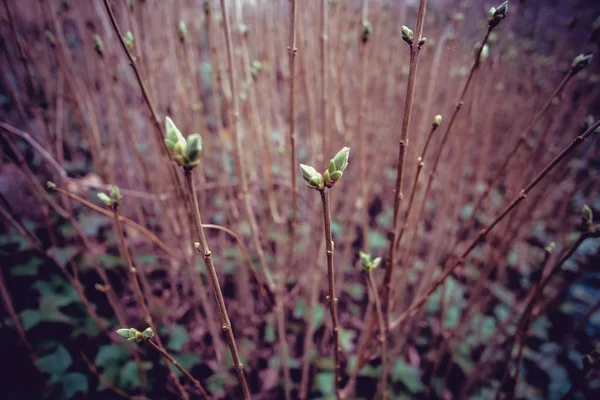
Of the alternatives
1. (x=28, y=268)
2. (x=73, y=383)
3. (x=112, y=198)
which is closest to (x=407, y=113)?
(x=112, y=198)

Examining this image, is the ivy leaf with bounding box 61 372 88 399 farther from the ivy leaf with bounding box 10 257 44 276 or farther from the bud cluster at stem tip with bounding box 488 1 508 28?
the bud cluster at stem tip with bounding box 488 1 508 28

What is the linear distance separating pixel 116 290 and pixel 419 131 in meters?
1.98

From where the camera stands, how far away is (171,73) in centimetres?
195

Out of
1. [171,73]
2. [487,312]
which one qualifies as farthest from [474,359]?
[171,73]

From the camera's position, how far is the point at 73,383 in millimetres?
1250

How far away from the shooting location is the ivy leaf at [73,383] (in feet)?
4.05

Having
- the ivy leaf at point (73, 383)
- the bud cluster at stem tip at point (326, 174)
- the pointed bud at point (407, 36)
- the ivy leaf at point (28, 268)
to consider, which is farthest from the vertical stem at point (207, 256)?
the ivy leaf at point (28, 268)

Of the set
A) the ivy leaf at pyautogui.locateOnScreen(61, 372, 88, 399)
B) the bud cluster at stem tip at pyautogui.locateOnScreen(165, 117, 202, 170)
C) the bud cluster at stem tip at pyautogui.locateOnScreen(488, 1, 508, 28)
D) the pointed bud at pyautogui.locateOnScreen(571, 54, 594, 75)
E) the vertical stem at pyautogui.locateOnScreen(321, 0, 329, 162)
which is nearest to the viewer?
the bud cluster at stem tip at pyautogui.locateOnScreen(165, 117, 202, 170)

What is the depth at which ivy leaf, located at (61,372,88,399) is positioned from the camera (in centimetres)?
123

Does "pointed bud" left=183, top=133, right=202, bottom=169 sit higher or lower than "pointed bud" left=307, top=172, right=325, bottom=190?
lower

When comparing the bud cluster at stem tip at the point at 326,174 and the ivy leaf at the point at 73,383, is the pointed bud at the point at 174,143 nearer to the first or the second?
the bud cluster at stem tip at the point at 326,174

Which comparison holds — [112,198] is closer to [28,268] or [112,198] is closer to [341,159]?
[341,159]

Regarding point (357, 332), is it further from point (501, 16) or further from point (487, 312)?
point (501, 16)

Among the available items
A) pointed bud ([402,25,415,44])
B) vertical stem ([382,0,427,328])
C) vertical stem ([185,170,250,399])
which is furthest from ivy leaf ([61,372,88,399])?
pointed bud ([402,25,415,44])
